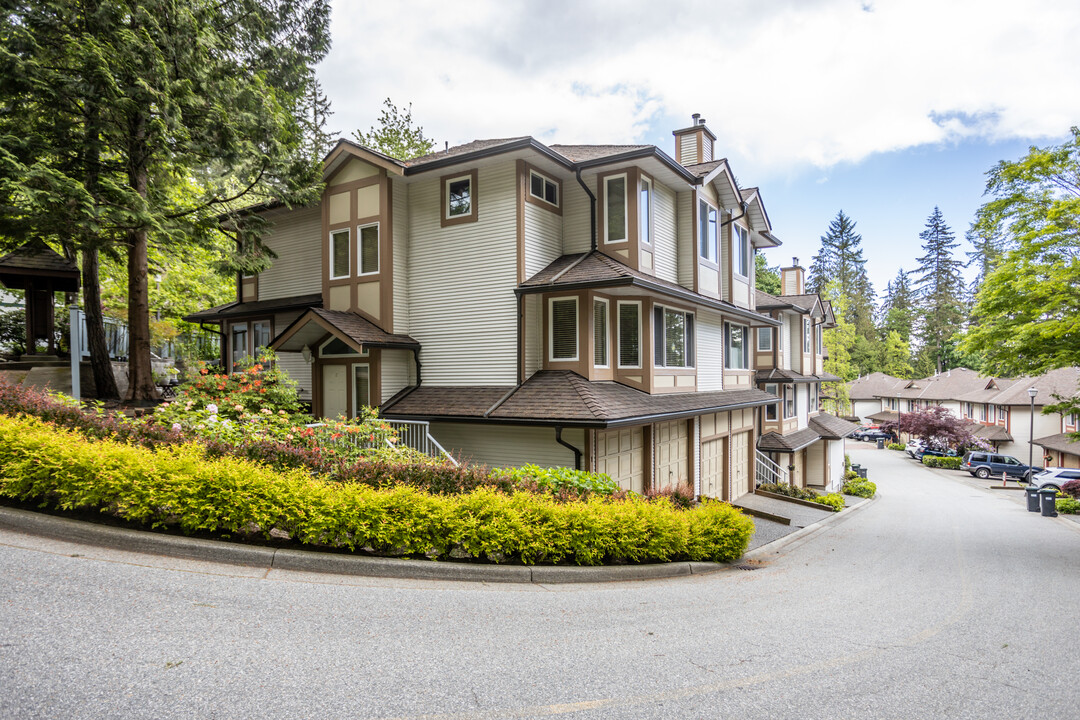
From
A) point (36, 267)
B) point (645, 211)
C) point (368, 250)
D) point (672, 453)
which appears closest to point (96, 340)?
point (36, 267)

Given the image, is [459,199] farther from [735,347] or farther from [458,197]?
[735,347]

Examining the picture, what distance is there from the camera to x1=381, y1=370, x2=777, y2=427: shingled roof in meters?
11.4

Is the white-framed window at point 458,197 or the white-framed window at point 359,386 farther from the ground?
the white-framed window at point 458,197

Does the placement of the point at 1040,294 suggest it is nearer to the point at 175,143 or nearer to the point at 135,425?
the point at 135,425

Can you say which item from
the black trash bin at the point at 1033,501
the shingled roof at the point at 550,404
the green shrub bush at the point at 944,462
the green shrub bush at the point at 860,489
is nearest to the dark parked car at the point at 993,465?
the green shrub bush at the point at 944,462

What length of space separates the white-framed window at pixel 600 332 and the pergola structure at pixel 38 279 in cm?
1521

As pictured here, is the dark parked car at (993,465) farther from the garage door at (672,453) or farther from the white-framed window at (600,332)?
the white-framed window at (600,332)

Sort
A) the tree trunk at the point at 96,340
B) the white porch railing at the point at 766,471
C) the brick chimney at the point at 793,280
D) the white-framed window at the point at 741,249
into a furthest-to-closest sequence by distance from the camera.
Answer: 1. the brick chimney at the point at 793,280
2. the white porch railing at the point at 766,471
3. the white-framed window at the point at 741,249
4. the tree trunk at the point at 96,340

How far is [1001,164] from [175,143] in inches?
Result: 773

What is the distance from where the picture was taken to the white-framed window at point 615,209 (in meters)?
14.0

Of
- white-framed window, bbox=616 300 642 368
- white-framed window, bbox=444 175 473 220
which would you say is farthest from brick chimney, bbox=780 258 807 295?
white-framed window, bbox=444 175 473 220

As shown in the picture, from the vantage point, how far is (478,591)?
645cm

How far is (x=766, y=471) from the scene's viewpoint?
2336cm

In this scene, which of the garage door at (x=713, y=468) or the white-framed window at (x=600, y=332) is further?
the garage door at (x=713, y=468)
